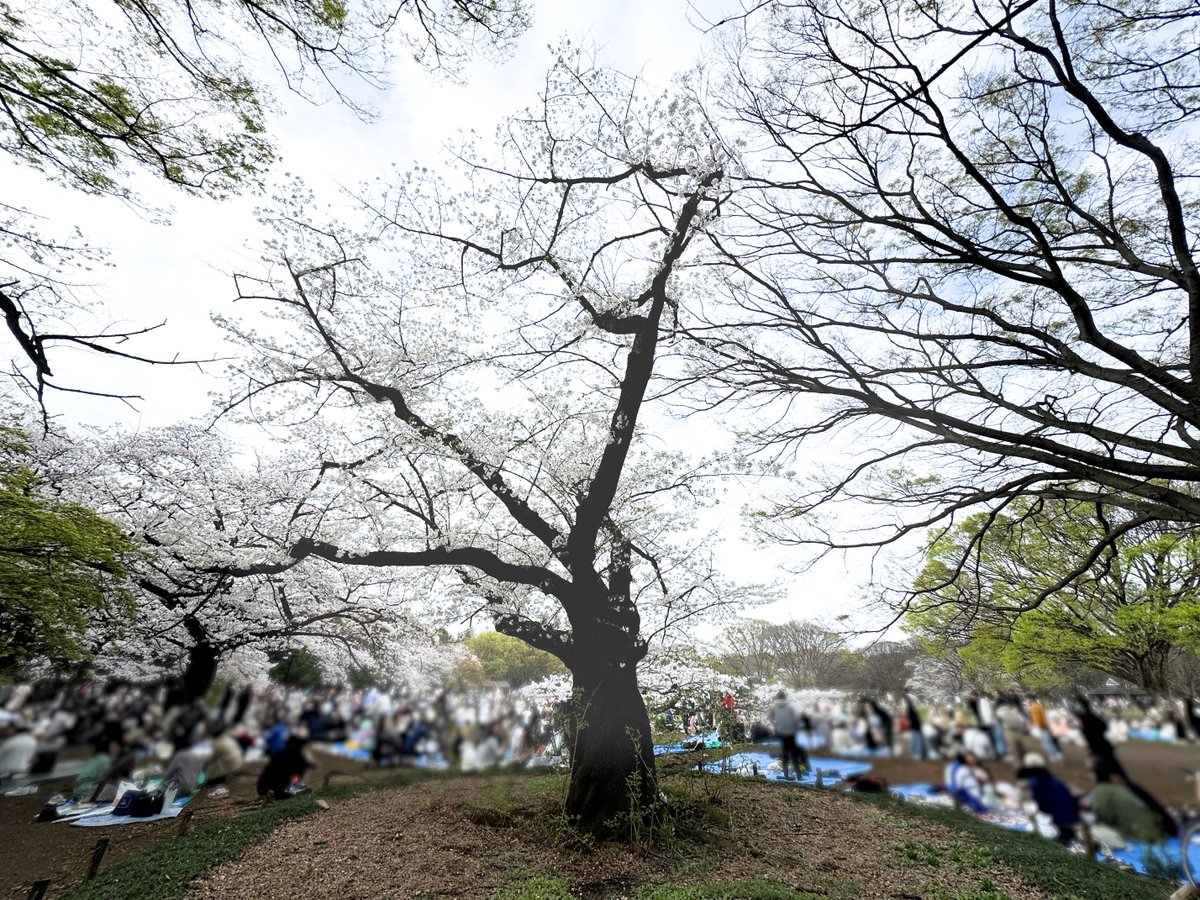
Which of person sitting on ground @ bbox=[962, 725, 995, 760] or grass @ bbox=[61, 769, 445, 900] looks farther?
grass @ bbox=[61, 769, 445, 900]

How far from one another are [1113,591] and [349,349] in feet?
41.0

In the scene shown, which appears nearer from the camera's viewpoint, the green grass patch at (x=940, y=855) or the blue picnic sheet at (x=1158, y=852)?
the blue picnic sheet at (x=1158, y=852)

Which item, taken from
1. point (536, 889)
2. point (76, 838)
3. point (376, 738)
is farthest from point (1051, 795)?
point (76, 838)

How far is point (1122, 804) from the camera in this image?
0.95m

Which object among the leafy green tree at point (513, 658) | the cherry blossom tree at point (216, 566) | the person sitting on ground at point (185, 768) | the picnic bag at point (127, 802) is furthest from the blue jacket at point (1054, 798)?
→ the leafy green tree at point (513, 658)

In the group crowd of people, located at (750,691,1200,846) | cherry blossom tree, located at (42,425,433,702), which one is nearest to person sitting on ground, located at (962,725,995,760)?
crowd of people, located at (750,691,1200,846)

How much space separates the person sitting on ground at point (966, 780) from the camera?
4.13 feet

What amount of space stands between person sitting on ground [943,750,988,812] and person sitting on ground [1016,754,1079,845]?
142mm

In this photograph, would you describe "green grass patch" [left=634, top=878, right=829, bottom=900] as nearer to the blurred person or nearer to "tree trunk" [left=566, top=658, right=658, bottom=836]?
"tree trunk" [left=566, top=658, right=658, bottom=836]

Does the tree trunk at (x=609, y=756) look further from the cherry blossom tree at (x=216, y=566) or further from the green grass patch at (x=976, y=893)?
the cherry blossom tree at (x=216, y=566)

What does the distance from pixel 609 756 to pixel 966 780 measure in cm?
467

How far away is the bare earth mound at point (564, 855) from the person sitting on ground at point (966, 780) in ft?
12.2

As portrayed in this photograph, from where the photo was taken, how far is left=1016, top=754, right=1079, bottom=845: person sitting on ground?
39.8 inches

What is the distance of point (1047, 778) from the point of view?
1.08 meters
